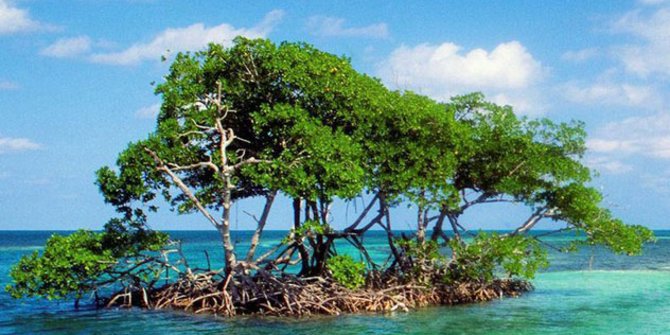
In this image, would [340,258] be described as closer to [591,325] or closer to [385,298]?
[385,298]

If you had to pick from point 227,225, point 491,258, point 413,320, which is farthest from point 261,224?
point 491,258

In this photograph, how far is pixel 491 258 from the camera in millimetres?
19094

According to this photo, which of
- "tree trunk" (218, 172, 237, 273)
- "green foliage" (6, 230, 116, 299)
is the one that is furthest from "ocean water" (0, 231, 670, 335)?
"tree trunk" (218, 172, 237, 273)

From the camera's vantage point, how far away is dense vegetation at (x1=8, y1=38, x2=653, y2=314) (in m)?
16.5

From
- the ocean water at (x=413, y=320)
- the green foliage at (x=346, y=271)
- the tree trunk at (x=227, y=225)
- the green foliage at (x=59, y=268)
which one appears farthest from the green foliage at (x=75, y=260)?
the green foliage at (x=346, y=271)

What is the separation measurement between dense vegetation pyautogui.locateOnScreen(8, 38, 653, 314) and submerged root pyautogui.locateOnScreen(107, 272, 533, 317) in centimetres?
15

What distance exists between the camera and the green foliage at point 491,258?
18.8 metres

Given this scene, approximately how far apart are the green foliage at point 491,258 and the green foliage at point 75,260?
7448mm

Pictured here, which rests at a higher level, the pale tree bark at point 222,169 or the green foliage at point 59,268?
the pale tree bark at point 222,169

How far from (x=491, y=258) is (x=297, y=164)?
5944mm

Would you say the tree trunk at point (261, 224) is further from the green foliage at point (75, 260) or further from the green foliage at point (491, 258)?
the green foliage at point (491, 258)

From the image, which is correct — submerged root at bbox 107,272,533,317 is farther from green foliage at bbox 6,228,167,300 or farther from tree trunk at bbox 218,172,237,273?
green foliage at bbox 6,228,167,300

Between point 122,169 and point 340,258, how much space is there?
527 centimetres

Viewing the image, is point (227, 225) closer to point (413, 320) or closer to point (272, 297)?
point (272, 297)
